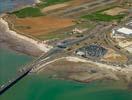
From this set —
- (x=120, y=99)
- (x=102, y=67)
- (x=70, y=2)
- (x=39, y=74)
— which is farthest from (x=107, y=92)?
(x=70, y=2)

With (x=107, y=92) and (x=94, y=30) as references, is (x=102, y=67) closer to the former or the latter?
(x=107, y=92)


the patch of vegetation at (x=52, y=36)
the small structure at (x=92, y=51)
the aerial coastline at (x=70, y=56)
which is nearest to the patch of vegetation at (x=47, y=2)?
the aerial coastline at (x=70, y=56)

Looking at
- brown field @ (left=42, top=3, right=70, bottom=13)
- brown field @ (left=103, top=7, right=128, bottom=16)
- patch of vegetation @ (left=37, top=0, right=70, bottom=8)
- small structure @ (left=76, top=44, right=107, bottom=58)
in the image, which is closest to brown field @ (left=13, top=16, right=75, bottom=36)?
brown field @ (left=42, top=3, right=70, bottom=13)

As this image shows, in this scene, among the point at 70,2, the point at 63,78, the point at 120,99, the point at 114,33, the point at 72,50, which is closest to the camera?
the point at 120,99

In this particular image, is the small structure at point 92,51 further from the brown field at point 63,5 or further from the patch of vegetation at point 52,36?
A: the brown field at point 63,5

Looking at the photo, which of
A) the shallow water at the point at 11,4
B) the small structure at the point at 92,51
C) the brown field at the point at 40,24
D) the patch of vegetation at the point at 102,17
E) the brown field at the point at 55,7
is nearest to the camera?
the small structure at the point at 92,51

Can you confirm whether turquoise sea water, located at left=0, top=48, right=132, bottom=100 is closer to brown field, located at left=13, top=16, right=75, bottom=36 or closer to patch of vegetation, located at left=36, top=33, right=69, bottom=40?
patch of vegetation, located at left=36, top=33, right=69, bottom=40

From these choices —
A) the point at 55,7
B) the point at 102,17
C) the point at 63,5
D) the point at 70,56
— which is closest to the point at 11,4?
the point at 55,7

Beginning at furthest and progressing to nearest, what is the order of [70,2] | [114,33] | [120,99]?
[70,2] < [114,33] < [120,99]
